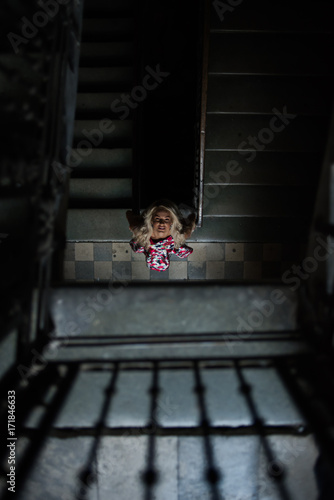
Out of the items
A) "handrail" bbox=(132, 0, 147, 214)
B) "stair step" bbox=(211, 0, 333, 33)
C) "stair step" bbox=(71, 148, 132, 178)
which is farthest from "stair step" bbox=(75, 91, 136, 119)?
"stair step" bbox=(211, 0, 333, 33)

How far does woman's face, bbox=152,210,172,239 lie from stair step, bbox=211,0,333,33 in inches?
90.4

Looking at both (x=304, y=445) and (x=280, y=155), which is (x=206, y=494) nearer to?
(x=304, y=445)

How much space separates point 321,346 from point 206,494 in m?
1.18

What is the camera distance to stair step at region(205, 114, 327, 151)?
3.67 meters

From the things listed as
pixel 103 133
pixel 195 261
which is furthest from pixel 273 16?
pixel 195 261

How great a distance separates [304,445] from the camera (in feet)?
5.83

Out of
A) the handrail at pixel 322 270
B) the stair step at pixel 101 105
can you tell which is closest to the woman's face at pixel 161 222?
the handrail at pixel 322 270

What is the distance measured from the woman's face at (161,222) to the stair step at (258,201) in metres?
1.12

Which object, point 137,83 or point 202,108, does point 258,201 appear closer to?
point 202,108

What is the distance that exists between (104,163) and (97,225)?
32.8 inches

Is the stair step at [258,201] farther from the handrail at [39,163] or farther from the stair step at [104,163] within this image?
the handrail at [39,163]

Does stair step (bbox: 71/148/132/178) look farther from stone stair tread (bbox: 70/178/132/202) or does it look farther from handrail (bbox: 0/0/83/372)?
handrail (bbox: 0/0/83/372)

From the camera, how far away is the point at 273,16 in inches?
135

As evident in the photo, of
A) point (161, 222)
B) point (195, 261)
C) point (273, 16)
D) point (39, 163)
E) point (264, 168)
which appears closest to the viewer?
point (39, 163)
